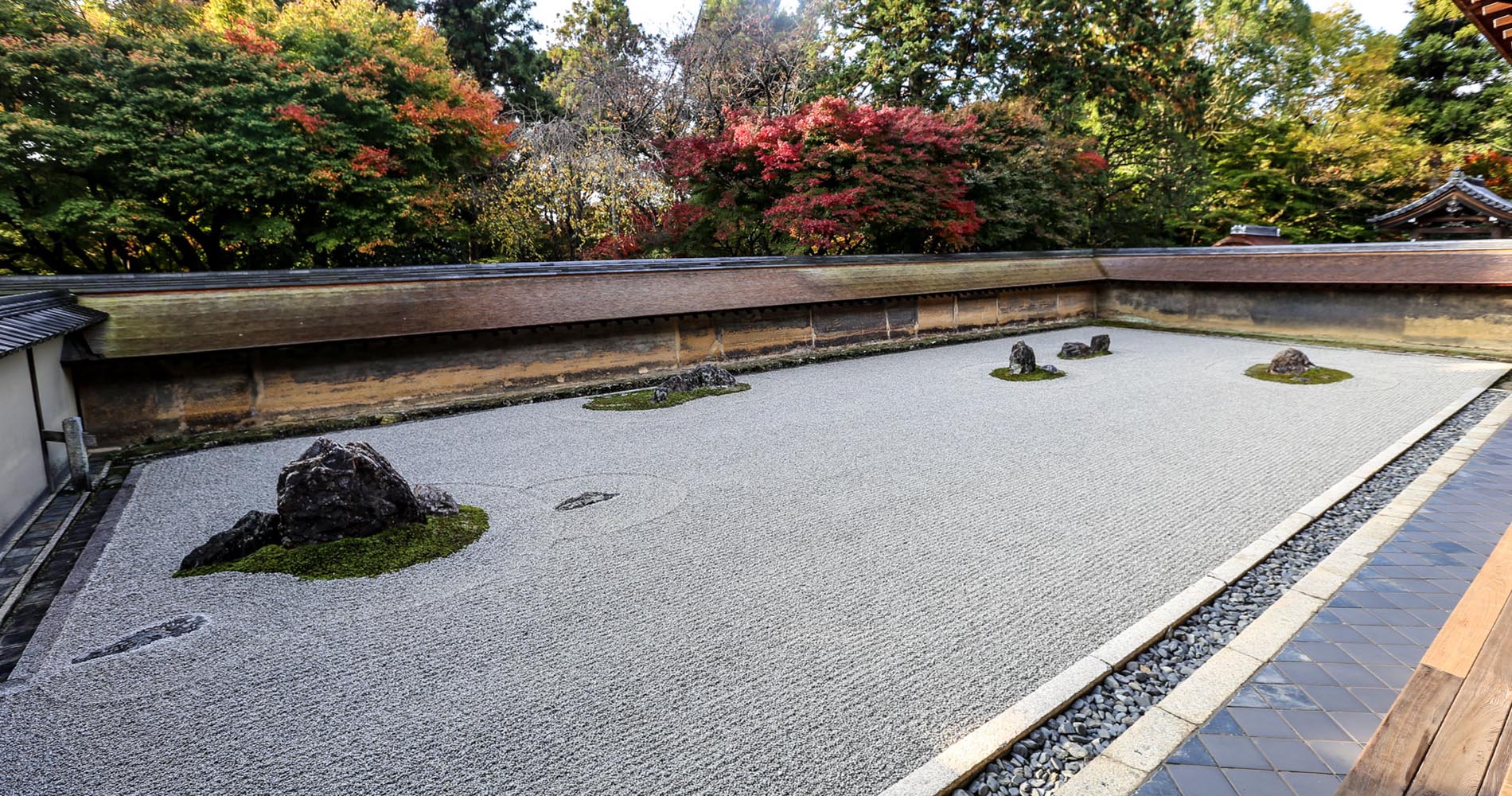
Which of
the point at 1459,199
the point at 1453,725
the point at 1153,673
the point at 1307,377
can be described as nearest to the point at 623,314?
the point at 1153,673

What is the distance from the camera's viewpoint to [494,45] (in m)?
24.0

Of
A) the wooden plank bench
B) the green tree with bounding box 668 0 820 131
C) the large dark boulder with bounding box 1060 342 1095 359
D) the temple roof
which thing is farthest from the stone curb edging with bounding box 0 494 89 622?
the temple roof

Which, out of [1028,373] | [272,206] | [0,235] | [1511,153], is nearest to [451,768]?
[1028,373]

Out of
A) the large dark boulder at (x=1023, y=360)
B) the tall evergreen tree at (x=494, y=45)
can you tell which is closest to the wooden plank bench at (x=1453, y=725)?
the large dark boulder at (x=1023, y=360)

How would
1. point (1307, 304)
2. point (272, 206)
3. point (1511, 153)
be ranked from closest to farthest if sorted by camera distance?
point (272, 206) → point (1307, 304) → point (1511, 153)

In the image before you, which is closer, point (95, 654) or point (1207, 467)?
point (95, 654)

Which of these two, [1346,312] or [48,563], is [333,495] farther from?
[1346,312]

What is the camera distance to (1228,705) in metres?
3.08

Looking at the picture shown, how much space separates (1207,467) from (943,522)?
120 inches

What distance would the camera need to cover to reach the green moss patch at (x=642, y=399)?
9773mm

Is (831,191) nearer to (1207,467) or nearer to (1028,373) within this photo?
(1028,373)

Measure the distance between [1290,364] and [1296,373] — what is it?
16 cm

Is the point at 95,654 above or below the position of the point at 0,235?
below

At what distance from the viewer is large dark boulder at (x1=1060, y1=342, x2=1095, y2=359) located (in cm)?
1276
